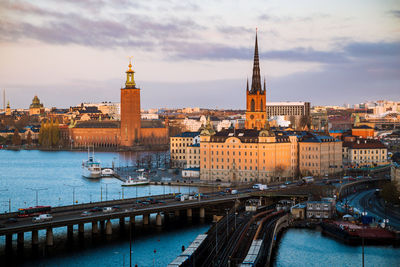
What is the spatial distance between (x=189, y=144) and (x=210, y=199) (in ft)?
76.8

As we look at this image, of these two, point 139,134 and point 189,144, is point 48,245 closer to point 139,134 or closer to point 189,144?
point 189,144

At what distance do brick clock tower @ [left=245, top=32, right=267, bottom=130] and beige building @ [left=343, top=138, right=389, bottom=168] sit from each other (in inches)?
339

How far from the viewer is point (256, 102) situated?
61625 mm

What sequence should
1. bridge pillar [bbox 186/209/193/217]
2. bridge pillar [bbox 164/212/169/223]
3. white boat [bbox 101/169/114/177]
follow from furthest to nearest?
white boat [bbox 101/169/114/177] < bridge pillar [bbox 186/209/193/217] < bridge pillar [bbox 164/212/169/223]

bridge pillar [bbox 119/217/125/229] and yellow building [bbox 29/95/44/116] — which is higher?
yellow building [bbox 29/95/44/116]

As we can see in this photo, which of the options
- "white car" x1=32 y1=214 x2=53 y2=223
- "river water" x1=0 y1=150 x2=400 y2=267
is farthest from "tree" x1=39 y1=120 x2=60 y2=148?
"white car" x1=32 y1=214 x2=53 y2=223

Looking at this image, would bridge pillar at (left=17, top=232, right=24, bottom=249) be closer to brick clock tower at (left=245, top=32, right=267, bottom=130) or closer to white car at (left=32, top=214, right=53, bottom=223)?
white car at (left=32, top=214, right=53, bottom=223)

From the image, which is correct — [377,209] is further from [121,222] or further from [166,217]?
[121,222]

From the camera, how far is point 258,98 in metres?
61.5

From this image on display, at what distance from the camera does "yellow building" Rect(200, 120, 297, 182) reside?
51562mm

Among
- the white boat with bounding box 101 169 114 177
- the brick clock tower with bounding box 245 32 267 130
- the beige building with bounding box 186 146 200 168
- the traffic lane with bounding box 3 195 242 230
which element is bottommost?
the traffic lane with bounding box 3 195 242 230

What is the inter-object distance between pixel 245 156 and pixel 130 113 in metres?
55.3

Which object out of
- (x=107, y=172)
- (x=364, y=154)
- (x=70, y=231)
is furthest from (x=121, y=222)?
(x=364, y=154)

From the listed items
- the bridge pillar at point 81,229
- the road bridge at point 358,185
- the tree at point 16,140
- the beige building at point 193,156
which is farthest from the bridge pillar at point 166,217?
the tree at point 16,140
